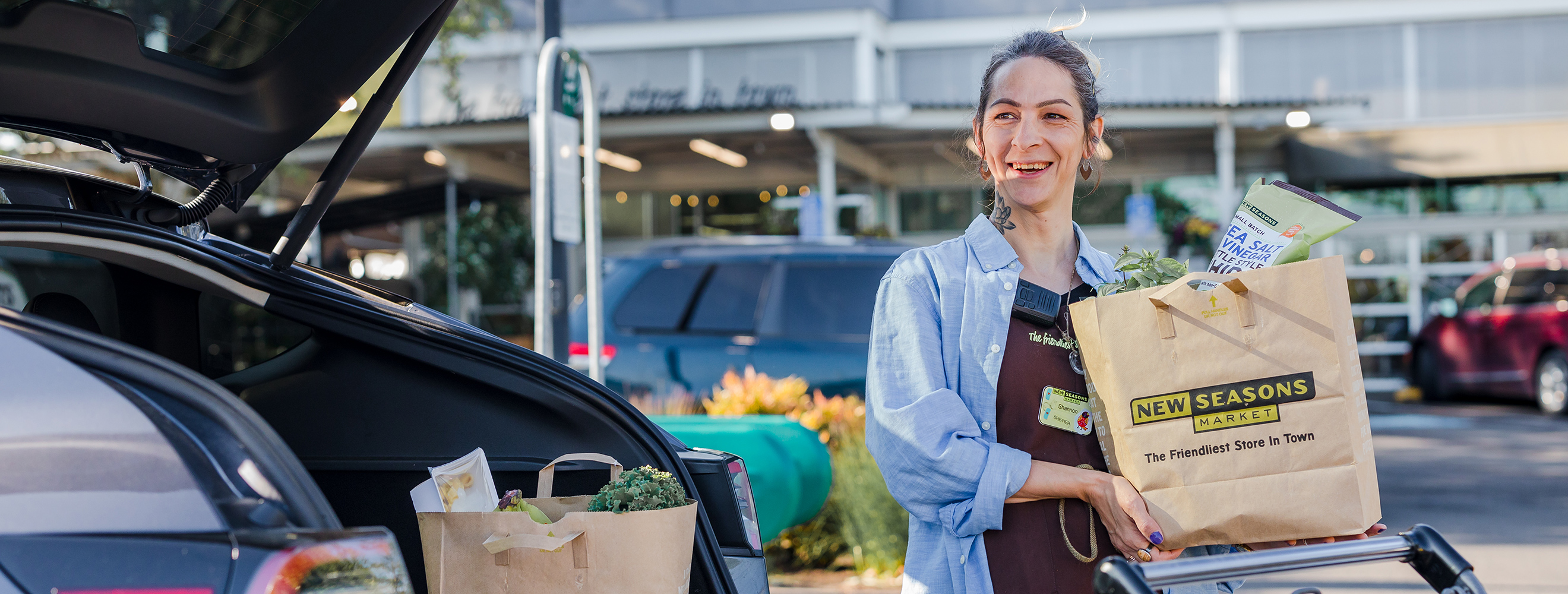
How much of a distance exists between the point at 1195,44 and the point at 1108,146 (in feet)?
55.3

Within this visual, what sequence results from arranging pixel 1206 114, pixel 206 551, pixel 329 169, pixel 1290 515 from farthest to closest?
pixel 1206 114 < pixel 329 169 < pixel 1290 515 < pixel 206 551

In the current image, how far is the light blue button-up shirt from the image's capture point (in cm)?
186

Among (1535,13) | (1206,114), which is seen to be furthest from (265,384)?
(1535,13)

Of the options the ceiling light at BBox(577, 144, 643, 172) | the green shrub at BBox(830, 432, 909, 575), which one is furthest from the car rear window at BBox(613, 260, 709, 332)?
the ceiling light at BBox(577, 144, 643, 172)

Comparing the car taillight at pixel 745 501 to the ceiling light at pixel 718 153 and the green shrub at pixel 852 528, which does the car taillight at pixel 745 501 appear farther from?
the ceiling light at pixel 718 153

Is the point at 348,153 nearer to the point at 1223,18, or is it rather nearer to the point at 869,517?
the point at 869,517

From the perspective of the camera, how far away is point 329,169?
7.48 feet

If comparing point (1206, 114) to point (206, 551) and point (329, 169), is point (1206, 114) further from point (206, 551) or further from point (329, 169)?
point (206, 551)

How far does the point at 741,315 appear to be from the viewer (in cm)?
642

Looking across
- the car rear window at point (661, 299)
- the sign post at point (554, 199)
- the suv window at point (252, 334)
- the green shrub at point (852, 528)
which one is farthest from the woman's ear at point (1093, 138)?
the suv window at point (252, 334)

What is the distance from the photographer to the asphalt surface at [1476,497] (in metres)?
5.30

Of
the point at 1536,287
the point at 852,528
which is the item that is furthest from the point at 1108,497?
the point at 1536,287

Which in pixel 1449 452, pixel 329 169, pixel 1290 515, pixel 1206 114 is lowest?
pixel 1449 452

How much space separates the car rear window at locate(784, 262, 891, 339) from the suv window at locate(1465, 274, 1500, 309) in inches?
441
